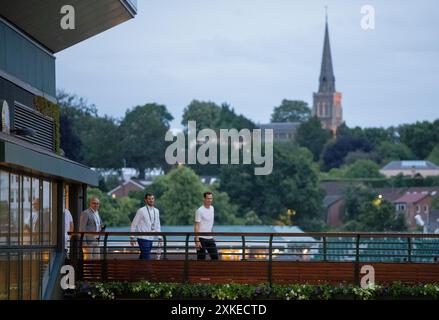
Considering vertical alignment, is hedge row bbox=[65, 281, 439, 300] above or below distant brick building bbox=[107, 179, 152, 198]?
below

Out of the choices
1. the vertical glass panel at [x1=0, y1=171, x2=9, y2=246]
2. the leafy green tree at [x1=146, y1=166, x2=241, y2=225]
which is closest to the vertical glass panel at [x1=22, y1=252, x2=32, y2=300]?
the vertical glass panel at [x1=0, y1=171, x2=9, y2=246]

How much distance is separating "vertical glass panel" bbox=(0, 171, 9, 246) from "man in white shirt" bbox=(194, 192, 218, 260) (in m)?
5.27

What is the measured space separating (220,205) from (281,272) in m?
117

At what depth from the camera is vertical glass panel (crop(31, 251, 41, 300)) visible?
28797 millimetres

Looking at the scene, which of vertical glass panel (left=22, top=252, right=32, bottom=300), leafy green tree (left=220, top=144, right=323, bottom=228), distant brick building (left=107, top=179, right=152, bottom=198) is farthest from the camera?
distant brick building (left=107, top=179, right=152, bottom=198)

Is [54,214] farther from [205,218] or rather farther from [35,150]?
[35,150]

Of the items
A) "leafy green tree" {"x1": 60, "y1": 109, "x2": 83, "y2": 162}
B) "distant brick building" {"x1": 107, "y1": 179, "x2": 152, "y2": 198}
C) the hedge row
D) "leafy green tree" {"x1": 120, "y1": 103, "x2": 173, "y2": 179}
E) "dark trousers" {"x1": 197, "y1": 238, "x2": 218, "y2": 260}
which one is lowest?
the hedge row

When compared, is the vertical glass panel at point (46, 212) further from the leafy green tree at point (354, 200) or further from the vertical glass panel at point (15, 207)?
the leafy green tree at point (354, 200)

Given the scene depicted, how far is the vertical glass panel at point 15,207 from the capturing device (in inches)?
1049

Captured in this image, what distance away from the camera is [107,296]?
30547 millimetres

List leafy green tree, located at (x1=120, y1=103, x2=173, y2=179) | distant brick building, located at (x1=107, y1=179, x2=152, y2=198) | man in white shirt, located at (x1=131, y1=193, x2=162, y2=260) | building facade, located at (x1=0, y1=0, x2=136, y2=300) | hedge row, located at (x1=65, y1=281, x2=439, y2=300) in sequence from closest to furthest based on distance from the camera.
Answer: building facade, located at (x1=0, y1=0, x2=136, y2=300) → hedge row, located at (x1=65, y1=281, x2=439, y2=300) → man in white shirt, located at (x1=131, y1=193, x2=162, y2=260) → distant brick building, located at (x1=107, y1=179, x2=152, y2=198) → leafy green tree, located at (x1=120, y1=103, x2=173, y2=179)

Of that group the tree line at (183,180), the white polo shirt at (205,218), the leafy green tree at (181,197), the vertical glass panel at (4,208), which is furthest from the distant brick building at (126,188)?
the vertical glass panel at (4,208)

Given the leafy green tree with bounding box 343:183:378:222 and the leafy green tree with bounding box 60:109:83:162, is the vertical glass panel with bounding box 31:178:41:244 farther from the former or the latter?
the leafy green tree with bounding box 343:183:378:222
